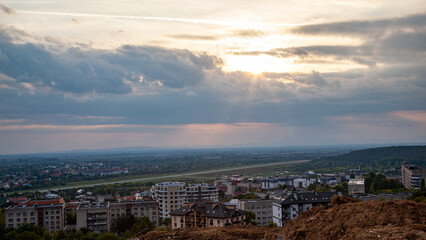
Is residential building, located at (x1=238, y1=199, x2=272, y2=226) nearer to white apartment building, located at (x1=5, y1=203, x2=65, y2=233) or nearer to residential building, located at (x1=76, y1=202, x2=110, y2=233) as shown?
residential building, located at (x1=76, y1=202, x2=110, y2=233)

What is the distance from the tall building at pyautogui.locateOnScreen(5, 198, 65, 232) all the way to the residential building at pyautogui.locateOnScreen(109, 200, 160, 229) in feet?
19.1

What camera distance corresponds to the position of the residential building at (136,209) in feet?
165

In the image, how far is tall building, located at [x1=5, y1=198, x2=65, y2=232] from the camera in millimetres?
46500

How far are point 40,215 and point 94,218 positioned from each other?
649 cm

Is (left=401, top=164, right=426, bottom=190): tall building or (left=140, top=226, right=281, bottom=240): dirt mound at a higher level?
(left=140, top=226, right=281, bottom=240): dirt mound

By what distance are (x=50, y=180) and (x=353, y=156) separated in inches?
5172

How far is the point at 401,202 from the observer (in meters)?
9.34

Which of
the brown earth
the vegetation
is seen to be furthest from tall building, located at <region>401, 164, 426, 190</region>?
the vegetation

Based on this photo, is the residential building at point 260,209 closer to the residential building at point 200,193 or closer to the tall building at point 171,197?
the tall building at point 171,197

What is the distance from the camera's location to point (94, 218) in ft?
152

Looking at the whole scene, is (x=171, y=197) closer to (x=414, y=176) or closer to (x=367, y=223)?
(x=414, y=176)

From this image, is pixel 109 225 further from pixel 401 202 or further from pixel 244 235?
pixel 401 202

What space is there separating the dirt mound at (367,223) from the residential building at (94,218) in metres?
39.6

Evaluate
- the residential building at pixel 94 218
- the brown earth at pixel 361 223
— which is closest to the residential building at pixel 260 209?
the residential building at pixel 94 218
